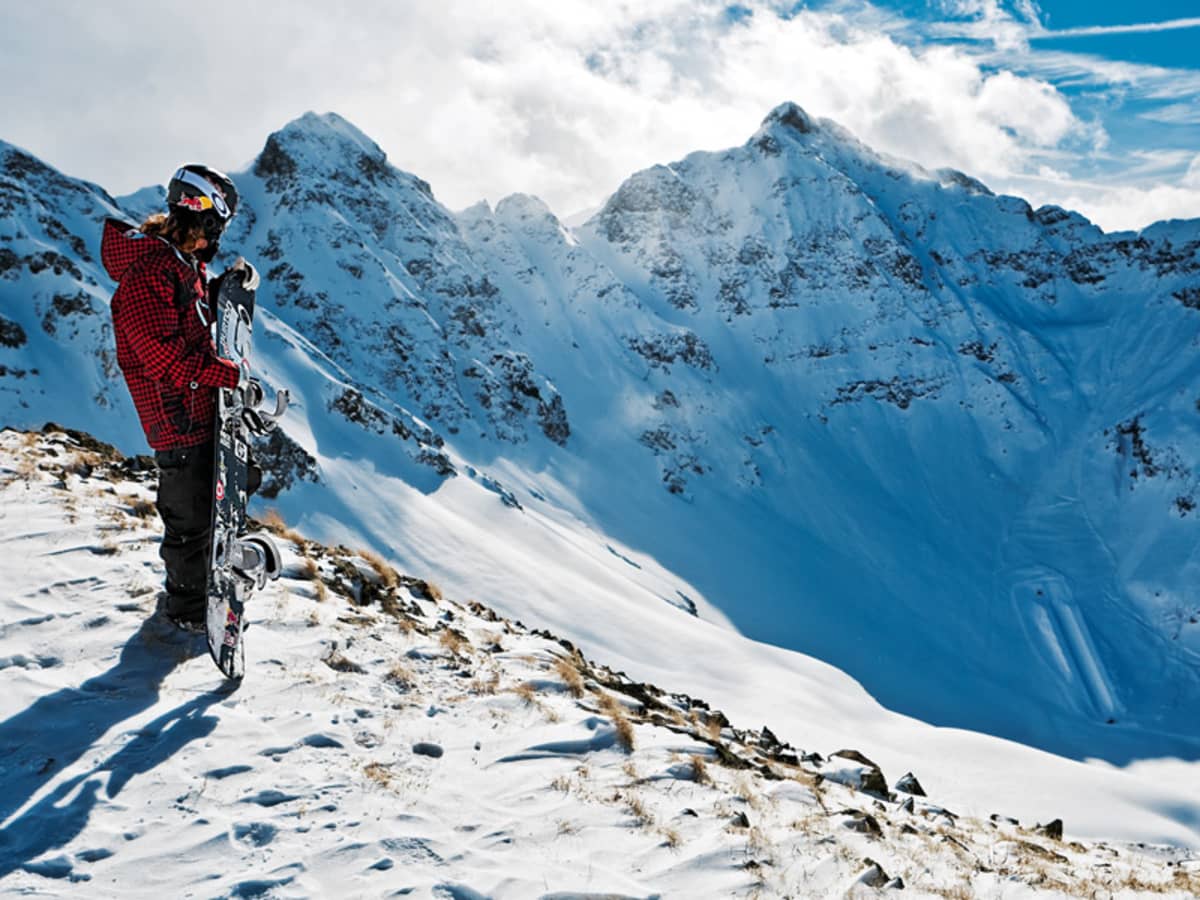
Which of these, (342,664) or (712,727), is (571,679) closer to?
(342,664)

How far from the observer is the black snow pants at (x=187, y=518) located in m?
6.30

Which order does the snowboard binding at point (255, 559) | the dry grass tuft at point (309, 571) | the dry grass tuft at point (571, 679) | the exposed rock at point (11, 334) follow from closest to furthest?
1. the snowboard binding at point (255, 559)
2. the dry grass tuft at point (571, 679)
3. the dry grass tuft at point (309, 571)
4. the exposed rock at point (11, 334)

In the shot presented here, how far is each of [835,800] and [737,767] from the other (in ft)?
3.79

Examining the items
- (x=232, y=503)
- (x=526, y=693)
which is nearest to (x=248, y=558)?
(x=232, y=503)

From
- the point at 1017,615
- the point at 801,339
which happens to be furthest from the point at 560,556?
the point at 801,339

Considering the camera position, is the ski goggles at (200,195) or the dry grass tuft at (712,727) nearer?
the ski goggles at (200,195)

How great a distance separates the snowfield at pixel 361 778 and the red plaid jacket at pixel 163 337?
188 centimetres

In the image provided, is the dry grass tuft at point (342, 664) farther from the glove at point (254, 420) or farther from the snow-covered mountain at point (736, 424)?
the snow-covered mountain at point (736, 424)

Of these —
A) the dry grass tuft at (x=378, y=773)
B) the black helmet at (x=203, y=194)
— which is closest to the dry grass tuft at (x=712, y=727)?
the dry grass tuft at (x=378, y=773)

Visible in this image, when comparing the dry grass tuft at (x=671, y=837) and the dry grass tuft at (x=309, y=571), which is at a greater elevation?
the dry grass tuft at (x=309, y=571)

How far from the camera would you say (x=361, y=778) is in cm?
528

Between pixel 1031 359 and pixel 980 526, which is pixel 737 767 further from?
pixel 1031 359

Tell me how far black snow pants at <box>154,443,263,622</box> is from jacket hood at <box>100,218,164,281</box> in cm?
153

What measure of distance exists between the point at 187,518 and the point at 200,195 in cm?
271
